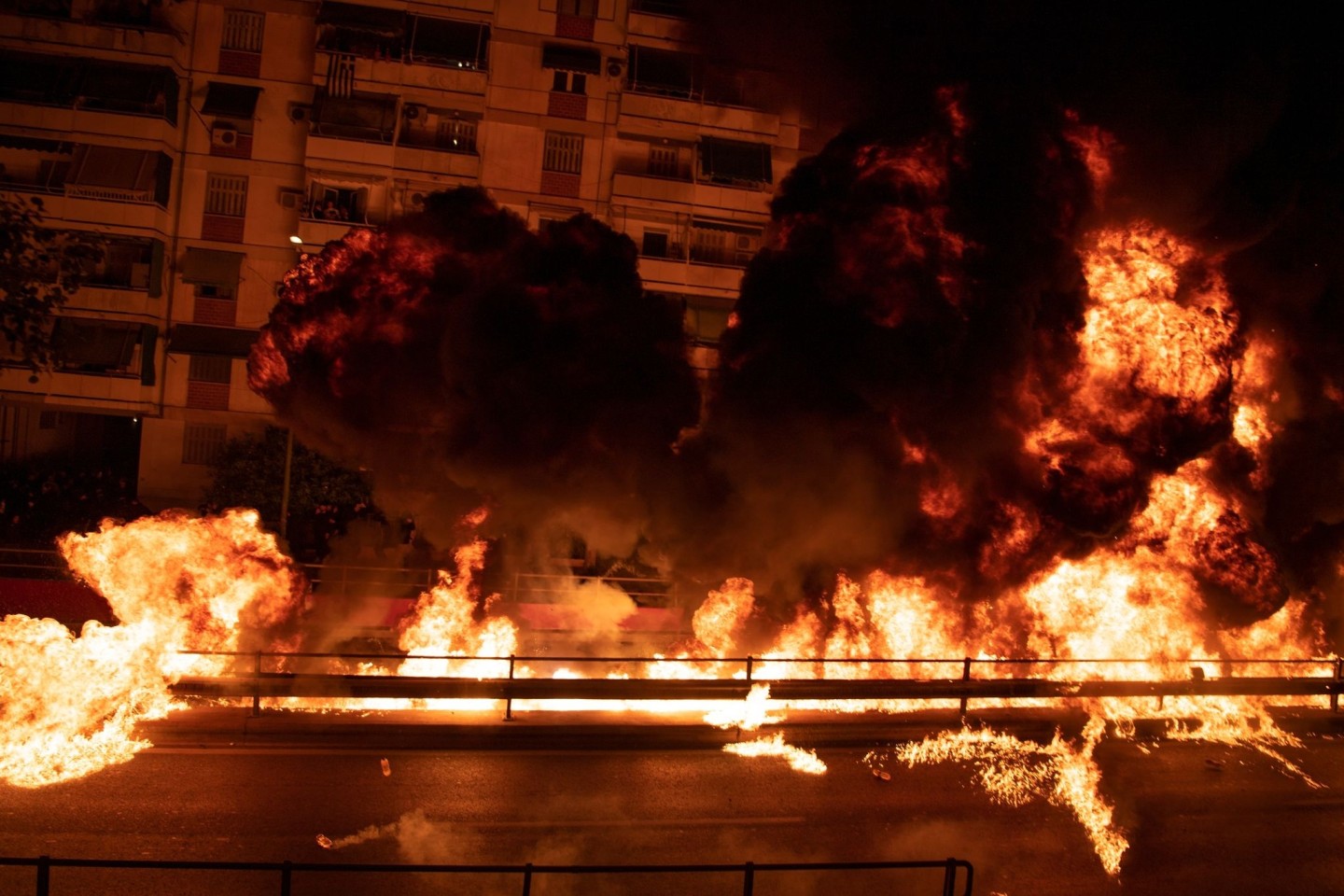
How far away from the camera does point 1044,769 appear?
9617mm

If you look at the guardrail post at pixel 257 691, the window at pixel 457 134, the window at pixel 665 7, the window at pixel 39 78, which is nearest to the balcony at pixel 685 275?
the window at pixel 457 134

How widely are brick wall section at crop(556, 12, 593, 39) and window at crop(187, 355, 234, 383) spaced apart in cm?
1173

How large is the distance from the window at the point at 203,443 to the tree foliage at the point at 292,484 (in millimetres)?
1973

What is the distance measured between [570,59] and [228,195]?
363 inches

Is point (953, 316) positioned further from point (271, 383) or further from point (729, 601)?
point (271, 383)

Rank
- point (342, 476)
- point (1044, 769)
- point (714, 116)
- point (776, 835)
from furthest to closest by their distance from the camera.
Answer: point (714, 116) < point (342, 476) < point (1044, 769) < point (776, 835)

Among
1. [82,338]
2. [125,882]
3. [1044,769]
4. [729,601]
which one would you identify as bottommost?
[125,882]

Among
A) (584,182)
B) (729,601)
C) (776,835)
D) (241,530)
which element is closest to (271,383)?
(241,530)

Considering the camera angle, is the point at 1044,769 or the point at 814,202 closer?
the point at 1044,769

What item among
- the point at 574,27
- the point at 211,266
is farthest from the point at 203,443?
the point at 574,27

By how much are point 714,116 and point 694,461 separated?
513 inches

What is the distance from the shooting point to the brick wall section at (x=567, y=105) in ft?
74.0

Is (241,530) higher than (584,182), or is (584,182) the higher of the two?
(584,182)

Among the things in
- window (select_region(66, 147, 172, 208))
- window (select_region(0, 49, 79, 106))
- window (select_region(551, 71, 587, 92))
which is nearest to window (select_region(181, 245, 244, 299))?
window (select_region(66, 147, 172, 208))
